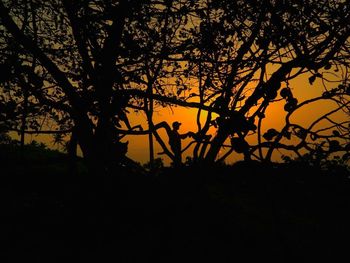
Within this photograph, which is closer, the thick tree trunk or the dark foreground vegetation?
the thick tree trunk

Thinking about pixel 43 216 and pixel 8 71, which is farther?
pixel 43 216

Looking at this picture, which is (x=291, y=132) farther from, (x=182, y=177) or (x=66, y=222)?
(x=66, y=222)

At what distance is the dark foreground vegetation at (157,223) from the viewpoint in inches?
250

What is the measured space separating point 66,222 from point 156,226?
2174mm

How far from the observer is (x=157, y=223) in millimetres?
7988

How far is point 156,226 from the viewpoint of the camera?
795 centimetres

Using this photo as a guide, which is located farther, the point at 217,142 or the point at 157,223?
the point at 157,223

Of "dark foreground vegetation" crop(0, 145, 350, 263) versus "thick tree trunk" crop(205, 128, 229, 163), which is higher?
"thick tree trunk" crop(205, 128, 229, 163)

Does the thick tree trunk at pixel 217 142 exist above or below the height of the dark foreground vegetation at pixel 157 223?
above

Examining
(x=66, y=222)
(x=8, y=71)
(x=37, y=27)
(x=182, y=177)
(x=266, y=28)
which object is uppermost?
(x=37, y=27)

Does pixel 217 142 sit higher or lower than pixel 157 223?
higher

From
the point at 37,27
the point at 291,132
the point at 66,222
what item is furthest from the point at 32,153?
the point at 291,132

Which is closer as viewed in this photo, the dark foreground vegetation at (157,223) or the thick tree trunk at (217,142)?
the thick tree trunk at (217,142)

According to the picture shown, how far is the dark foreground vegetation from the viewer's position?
6352 millimetres
